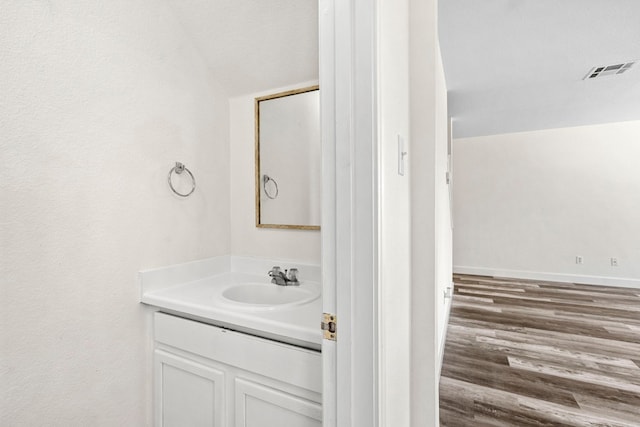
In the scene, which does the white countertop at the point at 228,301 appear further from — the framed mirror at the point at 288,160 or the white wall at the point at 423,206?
the white wall at the point at 423,206

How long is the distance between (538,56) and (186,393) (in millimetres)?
3248

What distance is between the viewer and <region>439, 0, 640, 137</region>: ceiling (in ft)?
6.34

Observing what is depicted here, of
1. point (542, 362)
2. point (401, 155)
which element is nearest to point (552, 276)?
point (542, 362)

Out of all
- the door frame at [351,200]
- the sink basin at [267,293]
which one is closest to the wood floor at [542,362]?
the sink basin at [267,293]

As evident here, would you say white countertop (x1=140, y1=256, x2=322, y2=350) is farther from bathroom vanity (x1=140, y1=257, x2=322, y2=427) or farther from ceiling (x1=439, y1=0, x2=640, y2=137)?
ceiling (x1=439, y1=0, x2=640, y2=137)

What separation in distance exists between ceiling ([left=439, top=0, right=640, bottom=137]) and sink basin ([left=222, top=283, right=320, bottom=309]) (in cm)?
187

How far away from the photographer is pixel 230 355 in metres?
1.17

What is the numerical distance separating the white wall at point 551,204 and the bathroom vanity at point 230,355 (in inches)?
177

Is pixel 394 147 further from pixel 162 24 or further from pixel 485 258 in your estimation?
pixel 485 258

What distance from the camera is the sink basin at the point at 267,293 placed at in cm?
156

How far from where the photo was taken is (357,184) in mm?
741

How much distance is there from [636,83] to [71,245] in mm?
4664

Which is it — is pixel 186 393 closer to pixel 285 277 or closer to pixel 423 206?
pixel 285 277

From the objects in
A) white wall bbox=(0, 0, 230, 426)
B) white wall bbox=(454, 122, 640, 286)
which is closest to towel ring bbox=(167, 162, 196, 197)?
white wall bbox=(0, 0, 230, 426)
